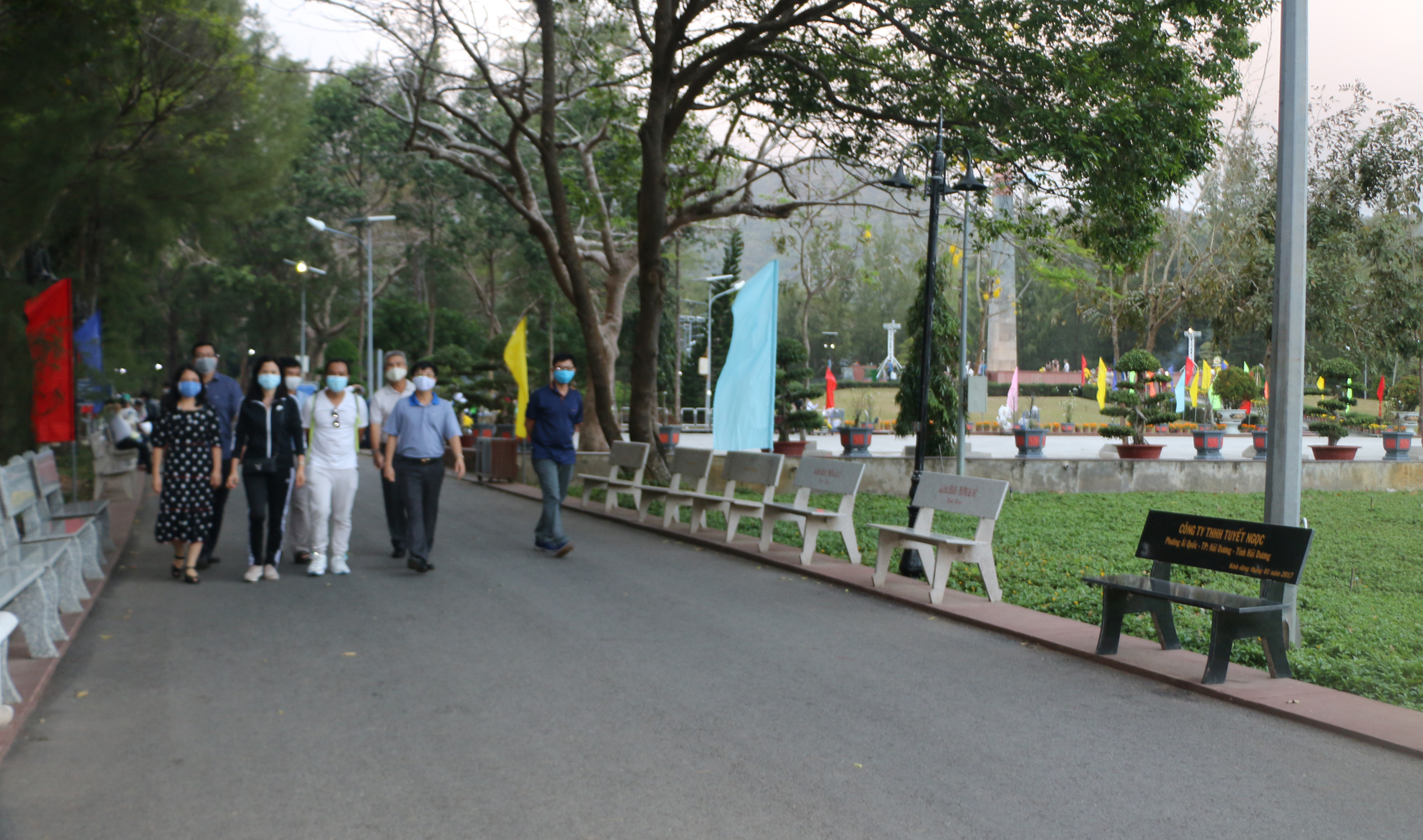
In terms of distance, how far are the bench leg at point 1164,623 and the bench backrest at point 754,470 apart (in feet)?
16.0

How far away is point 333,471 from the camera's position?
33.5 ft

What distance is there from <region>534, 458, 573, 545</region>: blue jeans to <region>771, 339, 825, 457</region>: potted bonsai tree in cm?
1641

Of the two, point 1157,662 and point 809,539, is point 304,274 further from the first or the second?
point 1157,662

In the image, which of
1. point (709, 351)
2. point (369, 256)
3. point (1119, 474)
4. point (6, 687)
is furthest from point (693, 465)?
point (709, 351)

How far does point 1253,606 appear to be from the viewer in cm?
646

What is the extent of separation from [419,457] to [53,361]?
7426 mm

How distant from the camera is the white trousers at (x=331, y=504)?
10.1 meters

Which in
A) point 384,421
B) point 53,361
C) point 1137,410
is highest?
point 53,361

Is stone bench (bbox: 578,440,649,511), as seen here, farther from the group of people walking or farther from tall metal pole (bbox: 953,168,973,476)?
the group of people walking

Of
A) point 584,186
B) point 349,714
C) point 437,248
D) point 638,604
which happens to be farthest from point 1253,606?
point 437,248

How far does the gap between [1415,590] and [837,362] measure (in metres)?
100

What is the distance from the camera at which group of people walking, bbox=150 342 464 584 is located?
31.6 feet

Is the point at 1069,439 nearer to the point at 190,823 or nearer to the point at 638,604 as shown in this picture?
the point at 638,604

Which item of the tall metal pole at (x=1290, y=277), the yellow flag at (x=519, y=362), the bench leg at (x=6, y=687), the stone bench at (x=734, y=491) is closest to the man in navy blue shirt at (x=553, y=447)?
the stone bench at (x=734, y=491)
